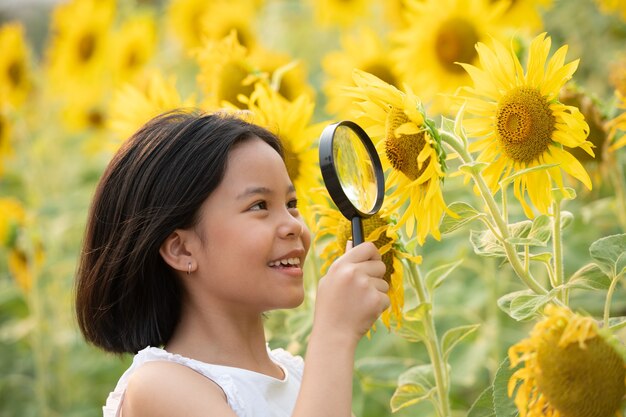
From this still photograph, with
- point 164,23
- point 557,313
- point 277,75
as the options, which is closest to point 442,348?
point 557,313

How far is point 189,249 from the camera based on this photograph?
1354 mm

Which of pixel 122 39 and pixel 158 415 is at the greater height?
pixel 122 39

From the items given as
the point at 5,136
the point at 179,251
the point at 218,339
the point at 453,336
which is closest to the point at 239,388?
the point at 218,339

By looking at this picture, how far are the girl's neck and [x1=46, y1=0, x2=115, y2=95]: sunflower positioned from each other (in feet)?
7.35

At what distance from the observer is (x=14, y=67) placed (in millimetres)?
3529

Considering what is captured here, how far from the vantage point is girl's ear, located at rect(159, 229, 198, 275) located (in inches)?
53.3

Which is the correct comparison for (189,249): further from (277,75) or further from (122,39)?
(122,39)

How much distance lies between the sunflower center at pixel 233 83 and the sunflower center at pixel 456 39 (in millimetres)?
597

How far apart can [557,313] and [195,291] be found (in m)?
0.56

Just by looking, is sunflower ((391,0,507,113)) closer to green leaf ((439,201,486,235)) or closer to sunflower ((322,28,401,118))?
sunflower ((322,28,401,118))

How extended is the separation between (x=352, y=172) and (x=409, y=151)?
76 mm

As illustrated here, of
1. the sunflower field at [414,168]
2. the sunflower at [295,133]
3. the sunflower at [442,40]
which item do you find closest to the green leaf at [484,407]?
the sunflower field at [414,168]

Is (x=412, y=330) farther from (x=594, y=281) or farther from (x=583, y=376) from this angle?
(x=583, y=376)

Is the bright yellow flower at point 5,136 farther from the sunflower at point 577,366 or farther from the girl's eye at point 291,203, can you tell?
the sunflower at point 577,366
